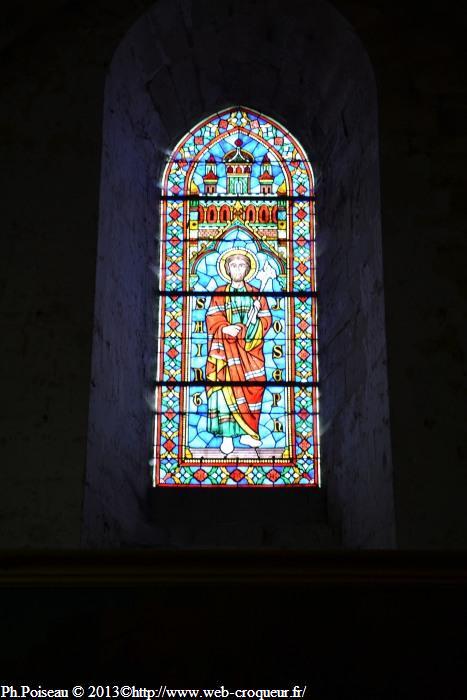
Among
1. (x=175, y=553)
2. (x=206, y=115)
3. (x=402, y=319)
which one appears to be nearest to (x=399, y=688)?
(x=175, y=553)

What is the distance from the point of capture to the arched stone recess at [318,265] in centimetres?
695

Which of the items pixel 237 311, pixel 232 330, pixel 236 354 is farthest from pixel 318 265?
pixel 236 354

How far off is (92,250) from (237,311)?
1.42 meters

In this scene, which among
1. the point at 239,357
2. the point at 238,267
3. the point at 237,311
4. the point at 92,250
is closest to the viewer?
the point at 92,250

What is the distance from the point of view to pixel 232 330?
8.08 meters

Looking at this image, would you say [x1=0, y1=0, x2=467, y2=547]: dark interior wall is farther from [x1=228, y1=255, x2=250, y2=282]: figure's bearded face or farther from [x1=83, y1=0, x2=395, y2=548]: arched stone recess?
[x1=228, y1=255, x2=250, y2=282]: figure's bearded face

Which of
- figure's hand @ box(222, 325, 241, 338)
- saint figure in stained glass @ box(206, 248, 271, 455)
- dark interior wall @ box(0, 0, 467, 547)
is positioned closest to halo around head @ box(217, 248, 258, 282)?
saint figure in stained glass @ box(206, 248, 271, 455)

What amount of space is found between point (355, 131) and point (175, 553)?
435 centimetres

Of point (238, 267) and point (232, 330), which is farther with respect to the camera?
point (238, 267)

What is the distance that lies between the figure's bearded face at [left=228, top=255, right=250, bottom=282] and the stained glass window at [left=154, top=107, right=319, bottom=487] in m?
0.01

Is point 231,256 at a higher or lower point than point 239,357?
higher

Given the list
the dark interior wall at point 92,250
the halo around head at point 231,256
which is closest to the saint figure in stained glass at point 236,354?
the halo around head at point 231,256

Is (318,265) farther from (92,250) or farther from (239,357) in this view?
(92,250)

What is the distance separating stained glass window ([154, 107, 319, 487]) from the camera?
773 cm
